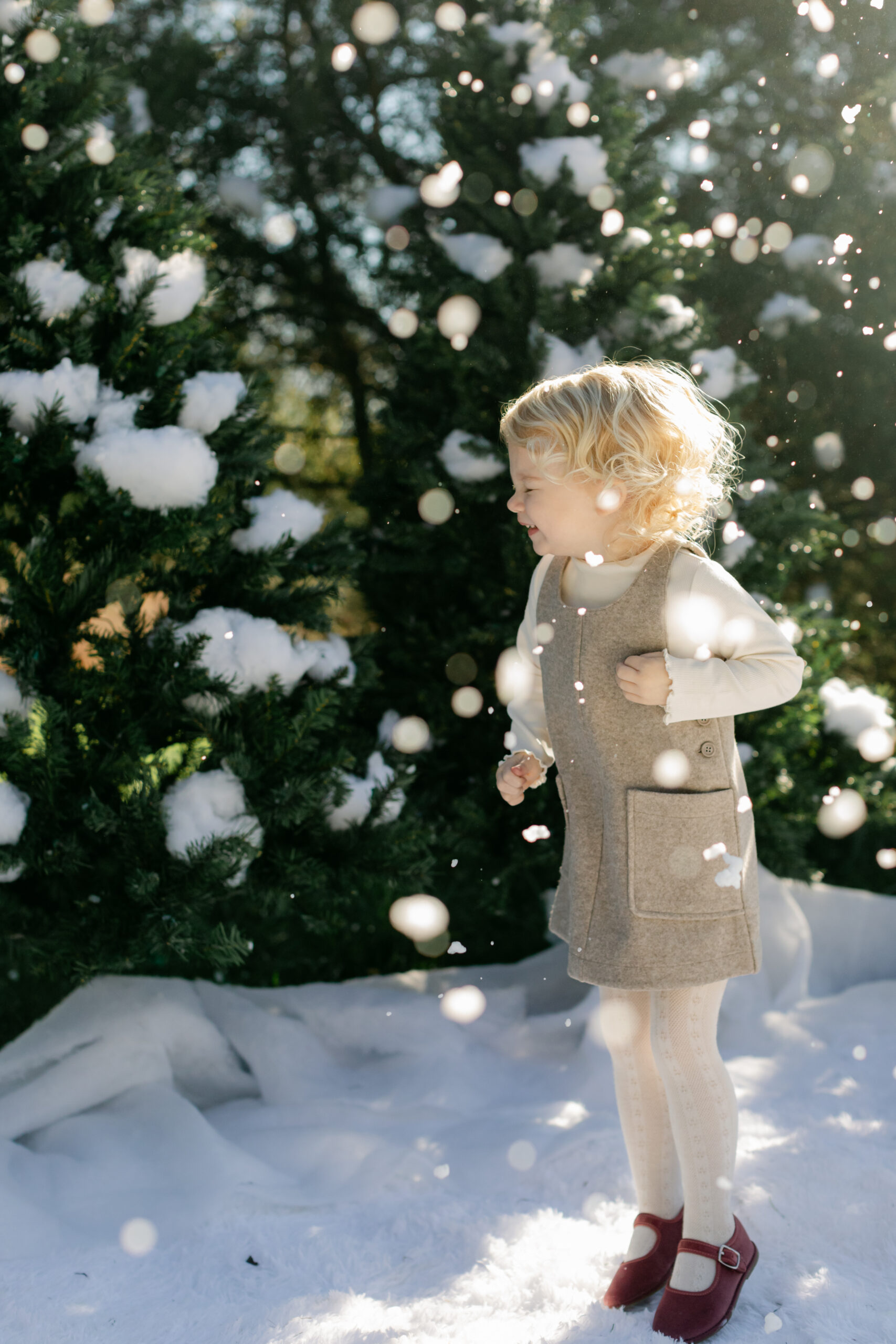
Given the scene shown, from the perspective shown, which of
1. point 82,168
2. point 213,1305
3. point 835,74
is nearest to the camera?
point 213,1305

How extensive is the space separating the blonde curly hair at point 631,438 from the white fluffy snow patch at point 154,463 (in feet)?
2.66

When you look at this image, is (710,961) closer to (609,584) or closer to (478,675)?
(609,584)

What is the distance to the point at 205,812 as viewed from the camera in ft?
7.10

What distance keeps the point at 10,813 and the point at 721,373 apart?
2099mm

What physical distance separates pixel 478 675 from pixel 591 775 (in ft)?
4.32

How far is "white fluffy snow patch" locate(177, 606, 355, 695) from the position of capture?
2283 millimetres

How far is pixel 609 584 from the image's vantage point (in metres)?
1.68

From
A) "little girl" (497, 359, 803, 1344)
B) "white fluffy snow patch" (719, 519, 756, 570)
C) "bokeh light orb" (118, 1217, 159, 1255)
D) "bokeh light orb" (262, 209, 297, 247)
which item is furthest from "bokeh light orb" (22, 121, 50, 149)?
"bokeh light orb" (118, 1217, 159, 1255)

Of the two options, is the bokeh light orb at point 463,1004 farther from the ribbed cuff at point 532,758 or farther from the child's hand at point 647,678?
the child's hand at point 647,678

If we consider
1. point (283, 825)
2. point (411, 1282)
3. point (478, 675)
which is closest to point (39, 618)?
point (283, 825)

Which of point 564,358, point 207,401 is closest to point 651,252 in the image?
point 564,358

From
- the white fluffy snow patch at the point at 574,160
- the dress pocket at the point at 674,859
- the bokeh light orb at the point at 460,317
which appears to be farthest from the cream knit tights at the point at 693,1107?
the white fluffy snow patch at the point at 574,160

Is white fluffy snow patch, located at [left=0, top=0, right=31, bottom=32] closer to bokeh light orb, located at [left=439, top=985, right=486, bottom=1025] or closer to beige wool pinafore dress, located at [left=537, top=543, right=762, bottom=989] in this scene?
beige wool pinafore dress, located at [left=537, top=543, right=762, bottom=989]

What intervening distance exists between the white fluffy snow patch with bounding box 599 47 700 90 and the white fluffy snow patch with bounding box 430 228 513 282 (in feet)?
3.30
